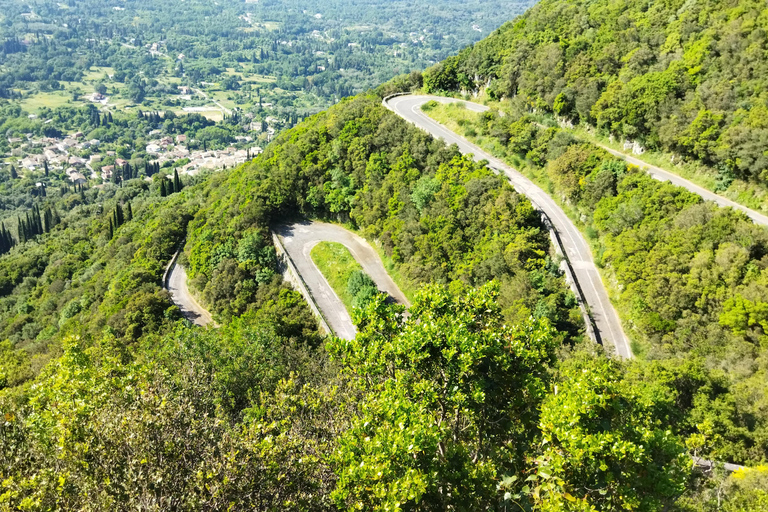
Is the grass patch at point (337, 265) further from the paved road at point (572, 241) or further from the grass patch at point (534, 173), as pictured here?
the grass patch at point (534, 173)

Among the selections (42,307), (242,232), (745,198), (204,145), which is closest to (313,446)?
(745,198)

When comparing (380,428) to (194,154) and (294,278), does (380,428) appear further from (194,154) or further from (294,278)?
(194,154)

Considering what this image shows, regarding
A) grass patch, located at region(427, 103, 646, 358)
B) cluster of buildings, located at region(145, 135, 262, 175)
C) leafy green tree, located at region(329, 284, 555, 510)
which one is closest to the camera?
leafy green tree, located at region(329, 284, 555, 510)

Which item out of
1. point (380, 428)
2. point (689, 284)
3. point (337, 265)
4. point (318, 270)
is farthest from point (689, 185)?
point (380, 428)

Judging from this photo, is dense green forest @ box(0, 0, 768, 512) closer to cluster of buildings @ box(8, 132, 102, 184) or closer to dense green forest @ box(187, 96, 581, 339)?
dense green forest @ box(187, 96, 581, 339)

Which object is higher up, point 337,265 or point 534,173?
point 534,173

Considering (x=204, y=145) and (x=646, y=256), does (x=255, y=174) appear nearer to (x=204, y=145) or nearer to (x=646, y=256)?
(x=646, y=256)

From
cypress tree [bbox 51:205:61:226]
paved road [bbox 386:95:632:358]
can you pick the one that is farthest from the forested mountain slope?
cypress tree [bbox 51:205:61:226]
